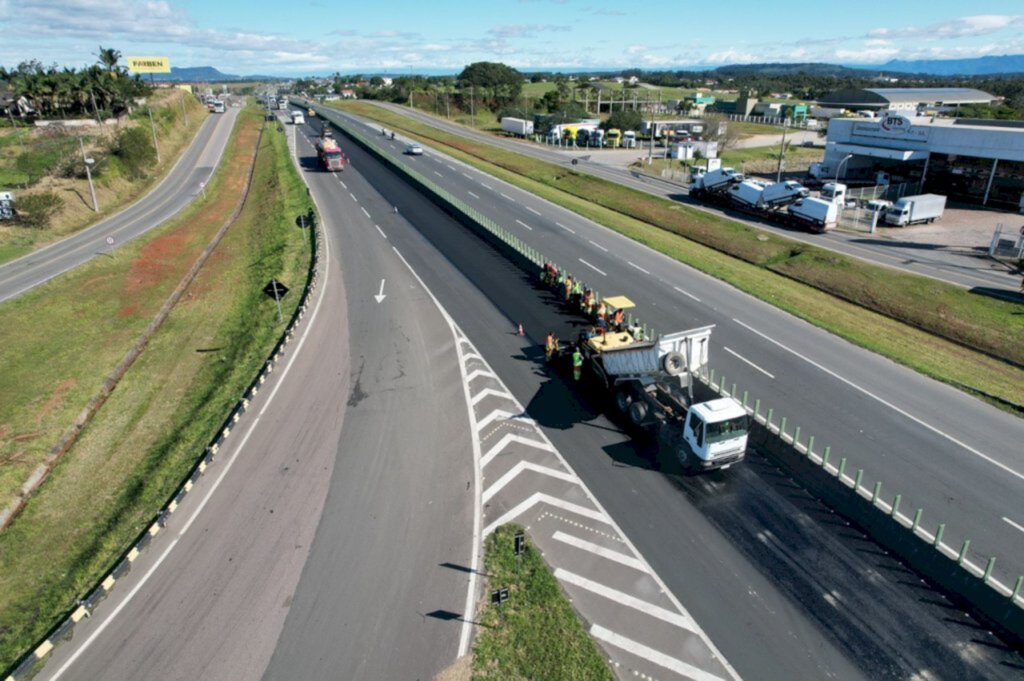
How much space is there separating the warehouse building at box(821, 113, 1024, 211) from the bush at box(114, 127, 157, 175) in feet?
302

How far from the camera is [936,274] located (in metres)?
43.2

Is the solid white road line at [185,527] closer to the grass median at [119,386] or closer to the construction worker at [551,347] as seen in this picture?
the grass median at [119,386]

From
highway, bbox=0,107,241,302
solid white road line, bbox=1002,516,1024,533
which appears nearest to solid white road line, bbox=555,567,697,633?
solid white road line, bbox=1002,516,1024,533

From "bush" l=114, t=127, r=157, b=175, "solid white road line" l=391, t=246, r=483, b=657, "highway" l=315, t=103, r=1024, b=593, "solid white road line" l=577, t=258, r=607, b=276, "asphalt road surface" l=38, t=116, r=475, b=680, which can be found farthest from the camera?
"bush" l=114, t=127, r=157, b=175

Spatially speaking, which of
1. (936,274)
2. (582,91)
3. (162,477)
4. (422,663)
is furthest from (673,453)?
(582,91)

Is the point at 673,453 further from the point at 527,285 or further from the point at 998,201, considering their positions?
the point at 998,201

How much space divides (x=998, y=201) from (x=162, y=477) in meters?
82.2

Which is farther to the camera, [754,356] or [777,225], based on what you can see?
[777,225]

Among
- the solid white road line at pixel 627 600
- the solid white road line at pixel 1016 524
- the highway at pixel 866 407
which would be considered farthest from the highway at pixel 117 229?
the solid white road line at pixel 1016 524

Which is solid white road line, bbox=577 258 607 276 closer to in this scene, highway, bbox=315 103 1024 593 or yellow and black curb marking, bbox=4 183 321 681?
highway, bbox=315 103 1024 593

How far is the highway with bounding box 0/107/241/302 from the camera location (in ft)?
153

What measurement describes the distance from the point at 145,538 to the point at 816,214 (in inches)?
2269

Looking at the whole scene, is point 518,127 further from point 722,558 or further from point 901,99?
point 722,558

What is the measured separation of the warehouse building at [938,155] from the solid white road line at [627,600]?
7070cm
